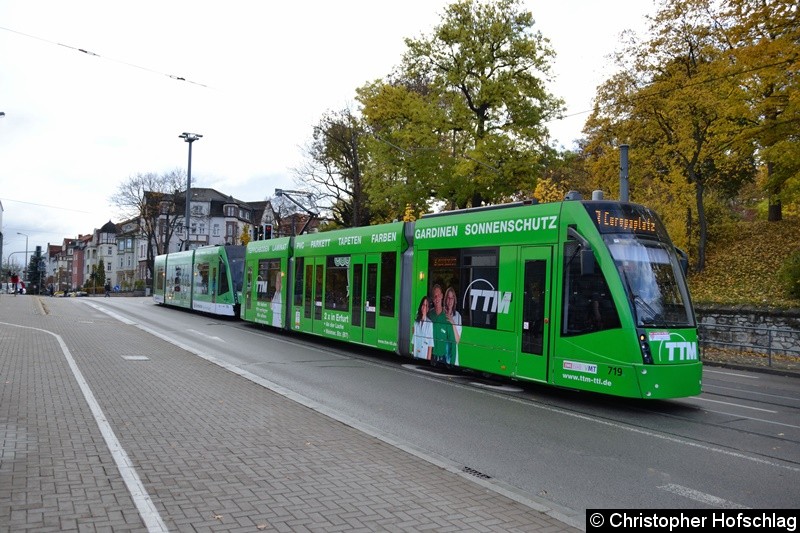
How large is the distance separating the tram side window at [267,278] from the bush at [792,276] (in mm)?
16548

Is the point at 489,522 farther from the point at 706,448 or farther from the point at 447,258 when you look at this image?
the point at 447,258

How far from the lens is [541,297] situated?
10.6m

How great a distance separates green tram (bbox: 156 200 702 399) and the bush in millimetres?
12849

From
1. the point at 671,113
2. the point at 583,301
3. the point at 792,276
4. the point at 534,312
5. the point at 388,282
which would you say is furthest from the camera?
the point at 671,113

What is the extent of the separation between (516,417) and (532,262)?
286 centimetres

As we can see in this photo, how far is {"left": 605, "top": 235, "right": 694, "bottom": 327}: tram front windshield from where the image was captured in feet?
31.0

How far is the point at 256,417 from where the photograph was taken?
8.44 m

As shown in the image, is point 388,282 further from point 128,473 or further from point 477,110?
point 477,110

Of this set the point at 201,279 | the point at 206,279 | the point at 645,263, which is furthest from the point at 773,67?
the point at 201,279

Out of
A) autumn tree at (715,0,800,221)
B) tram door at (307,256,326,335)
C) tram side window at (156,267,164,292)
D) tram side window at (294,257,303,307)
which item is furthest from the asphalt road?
tram side window at (156,267,164,292)

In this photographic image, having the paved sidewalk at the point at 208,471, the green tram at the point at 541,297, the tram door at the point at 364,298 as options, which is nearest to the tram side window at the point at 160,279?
the tram door at the point at 364,298

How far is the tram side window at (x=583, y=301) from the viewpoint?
9.59 metres

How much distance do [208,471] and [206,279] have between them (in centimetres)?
2677

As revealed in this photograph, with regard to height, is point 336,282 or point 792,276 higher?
point 792,276
